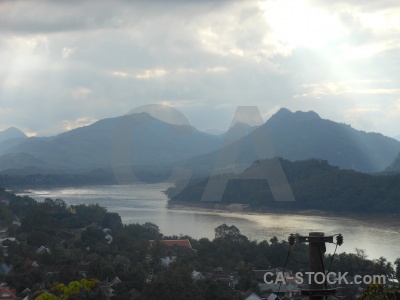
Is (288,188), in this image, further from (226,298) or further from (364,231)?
(226,298)

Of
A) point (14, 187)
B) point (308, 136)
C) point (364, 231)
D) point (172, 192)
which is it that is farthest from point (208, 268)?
point (308, 136)

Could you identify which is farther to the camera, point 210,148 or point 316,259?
point 210,148

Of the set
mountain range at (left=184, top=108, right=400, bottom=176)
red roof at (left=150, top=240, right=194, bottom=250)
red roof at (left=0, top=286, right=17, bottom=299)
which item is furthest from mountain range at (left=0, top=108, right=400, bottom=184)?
red roof at (left=0, top=286, right=17, bottom=299)

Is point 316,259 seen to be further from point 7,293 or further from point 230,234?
point 230,234

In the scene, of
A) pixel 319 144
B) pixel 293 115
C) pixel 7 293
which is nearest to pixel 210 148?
pixel 293 115

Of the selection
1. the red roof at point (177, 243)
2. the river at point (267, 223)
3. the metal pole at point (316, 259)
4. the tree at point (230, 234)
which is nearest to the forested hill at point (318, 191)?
the river at point (267, 223)

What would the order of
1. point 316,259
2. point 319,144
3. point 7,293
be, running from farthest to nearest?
point 319,144 → point 7,293 → point 316,259

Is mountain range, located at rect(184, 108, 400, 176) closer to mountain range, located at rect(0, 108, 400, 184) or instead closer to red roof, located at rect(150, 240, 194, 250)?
mountain range, located at rect(0, 108, 400, 184)
